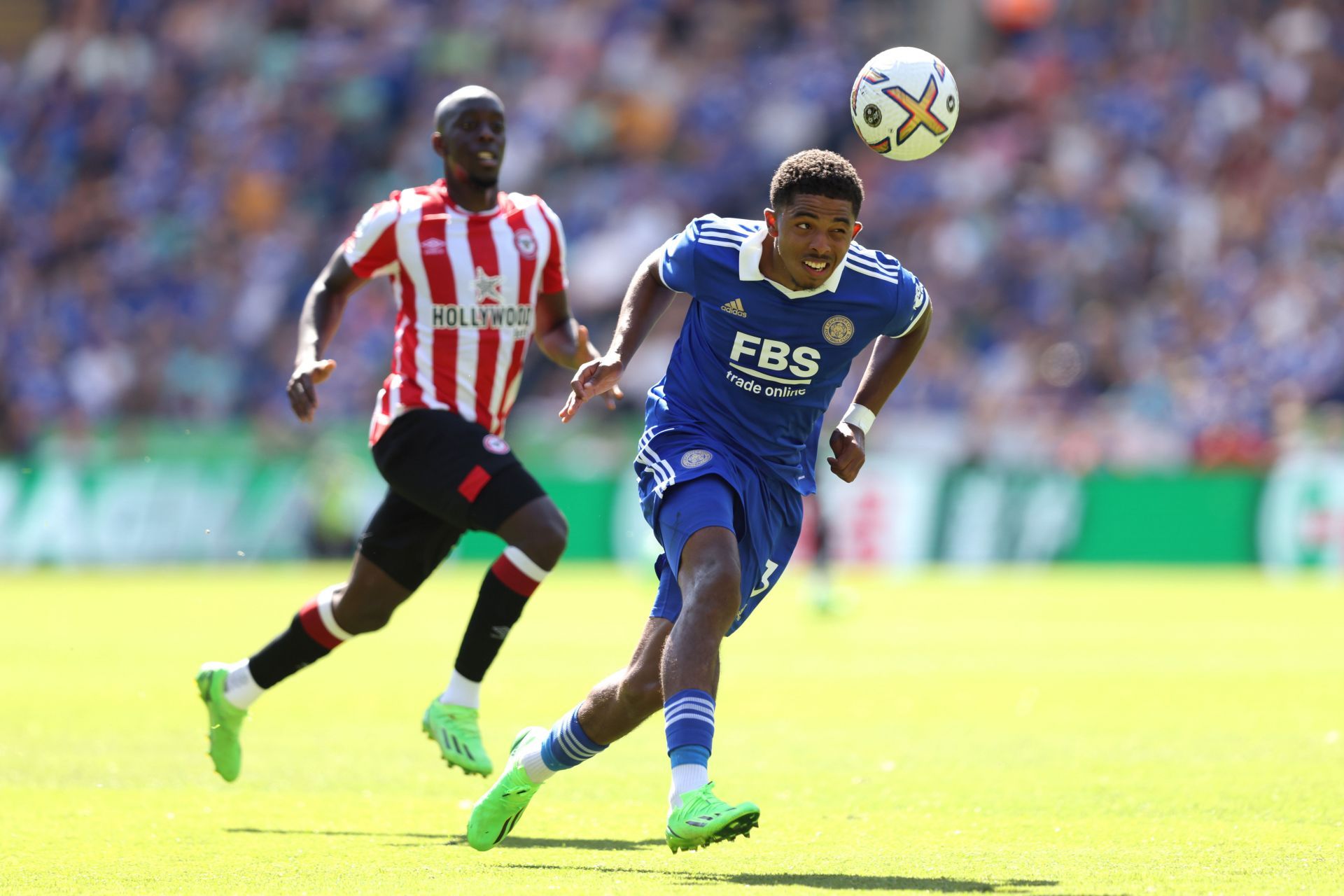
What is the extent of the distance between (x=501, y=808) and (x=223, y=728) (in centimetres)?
206

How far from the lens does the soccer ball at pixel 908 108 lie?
722 centimetres

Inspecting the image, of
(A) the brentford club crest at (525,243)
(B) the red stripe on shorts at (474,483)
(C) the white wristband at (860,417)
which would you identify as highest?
(A) the brentford club crest at (525,243)

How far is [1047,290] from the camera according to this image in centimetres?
2567

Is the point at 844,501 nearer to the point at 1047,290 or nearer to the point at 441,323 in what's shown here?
the point at 1047,290

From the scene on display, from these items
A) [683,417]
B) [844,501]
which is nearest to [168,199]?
[844,501]

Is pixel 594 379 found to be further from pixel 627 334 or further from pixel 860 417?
pixel 860 417

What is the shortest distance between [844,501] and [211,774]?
16.2 m

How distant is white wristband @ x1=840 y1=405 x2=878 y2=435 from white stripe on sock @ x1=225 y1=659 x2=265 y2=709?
9.97 ft

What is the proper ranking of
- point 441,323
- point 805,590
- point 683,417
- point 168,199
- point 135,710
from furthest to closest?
point 168,199 → point 805,590 → point 135,710 → point 441,323 → point 683,417

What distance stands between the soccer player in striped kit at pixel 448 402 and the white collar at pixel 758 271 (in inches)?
67.4

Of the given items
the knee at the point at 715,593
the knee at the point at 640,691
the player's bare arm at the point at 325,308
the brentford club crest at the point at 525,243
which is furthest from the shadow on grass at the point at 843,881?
the brentford club crest at the point at 525,243

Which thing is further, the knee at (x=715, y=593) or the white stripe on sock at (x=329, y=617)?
the white stripe on sock at (x=329, y=617)

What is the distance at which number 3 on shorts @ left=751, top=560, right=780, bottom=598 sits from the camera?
658 centimetres

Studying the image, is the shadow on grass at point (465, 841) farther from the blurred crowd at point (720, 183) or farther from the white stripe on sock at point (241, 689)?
the blurred crowd at point (720, 183)
